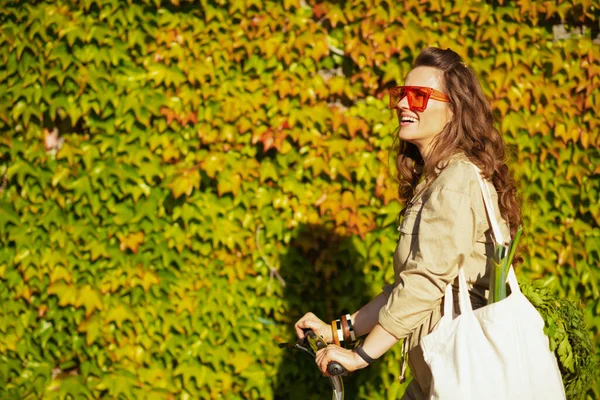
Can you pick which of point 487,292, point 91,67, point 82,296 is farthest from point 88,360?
point 487,292

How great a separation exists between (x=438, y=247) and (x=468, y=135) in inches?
18.2

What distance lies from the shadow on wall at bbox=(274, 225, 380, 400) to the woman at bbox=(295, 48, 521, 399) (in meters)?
1.19

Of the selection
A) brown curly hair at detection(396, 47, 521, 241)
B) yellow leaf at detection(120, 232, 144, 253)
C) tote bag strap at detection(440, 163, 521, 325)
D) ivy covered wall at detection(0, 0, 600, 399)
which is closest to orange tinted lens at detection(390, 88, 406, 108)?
brown curly hair at detection(396, 47, 521, 241)

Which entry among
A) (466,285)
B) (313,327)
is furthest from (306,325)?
(466,285)

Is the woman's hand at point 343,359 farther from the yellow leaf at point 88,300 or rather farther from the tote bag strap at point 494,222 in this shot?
the yellow leaf at point 88,300

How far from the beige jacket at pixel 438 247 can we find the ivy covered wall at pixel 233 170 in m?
1.47

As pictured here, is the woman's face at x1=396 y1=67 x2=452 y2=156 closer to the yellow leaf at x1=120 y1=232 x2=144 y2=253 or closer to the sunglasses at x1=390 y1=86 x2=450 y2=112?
the sunglasses at x1=390 y1=86 x2=450 y2=112

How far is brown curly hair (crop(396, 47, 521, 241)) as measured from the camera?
6.69 ft

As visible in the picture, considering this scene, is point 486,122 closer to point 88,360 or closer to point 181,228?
point 181,228

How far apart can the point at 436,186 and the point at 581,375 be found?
0.79 metres

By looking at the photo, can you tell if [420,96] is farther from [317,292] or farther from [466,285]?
[317,292]

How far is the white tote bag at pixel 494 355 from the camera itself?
1.76 m

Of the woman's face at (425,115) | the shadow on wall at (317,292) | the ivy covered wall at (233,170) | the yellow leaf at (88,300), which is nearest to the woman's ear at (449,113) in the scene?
the woman's face at (425,115)

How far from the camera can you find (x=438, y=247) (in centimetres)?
182
